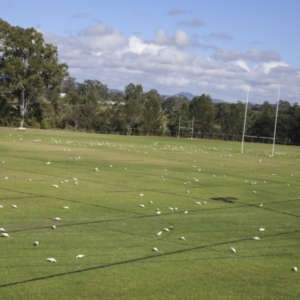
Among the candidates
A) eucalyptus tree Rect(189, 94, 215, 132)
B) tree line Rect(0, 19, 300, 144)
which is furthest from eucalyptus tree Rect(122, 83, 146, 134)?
eucalyptus tree Rect(189, 94, 215, 132)

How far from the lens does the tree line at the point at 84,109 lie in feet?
261

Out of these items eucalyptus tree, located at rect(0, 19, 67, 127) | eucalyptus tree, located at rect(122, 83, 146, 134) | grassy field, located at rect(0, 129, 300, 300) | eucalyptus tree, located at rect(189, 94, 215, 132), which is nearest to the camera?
grassy field, located at rect(0, 129, 300, 300)

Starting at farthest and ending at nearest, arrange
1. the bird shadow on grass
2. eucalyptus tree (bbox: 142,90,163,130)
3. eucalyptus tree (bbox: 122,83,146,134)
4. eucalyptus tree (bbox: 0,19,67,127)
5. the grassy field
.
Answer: eucalyptus tree (bbox: 142,90,163,130) < eucalyptus tree (bbox: 122,83,146,134) < eucalyptus tree (bbox: 0,19,67,127) < the bird shadow on grass < the grassy field

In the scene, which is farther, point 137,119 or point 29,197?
point 137,119

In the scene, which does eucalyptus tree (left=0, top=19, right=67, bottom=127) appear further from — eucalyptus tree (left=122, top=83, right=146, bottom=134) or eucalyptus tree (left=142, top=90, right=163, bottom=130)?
eucalyptus tree (left=142, top=90, right=163, bottom=130)

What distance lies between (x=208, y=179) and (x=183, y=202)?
24.6 ft

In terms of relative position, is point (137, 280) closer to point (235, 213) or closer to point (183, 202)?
point (235, 213)

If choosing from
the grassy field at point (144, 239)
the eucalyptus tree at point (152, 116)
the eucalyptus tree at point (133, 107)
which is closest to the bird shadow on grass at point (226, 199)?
the grassy field at point (144, 239)

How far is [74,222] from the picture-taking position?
39.0 ft

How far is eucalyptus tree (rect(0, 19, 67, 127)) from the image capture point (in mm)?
78438

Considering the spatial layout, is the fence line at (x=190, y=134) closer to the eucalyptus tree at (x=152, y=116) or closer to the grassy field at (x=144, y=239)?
the eucalyptus tree at (x=152, y=116)

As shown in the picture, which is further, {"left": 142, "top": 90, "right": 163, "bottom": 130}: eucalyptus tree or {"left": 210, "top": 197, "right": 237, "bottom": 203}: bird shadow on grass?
{"left": 142, "top": 90, "right": 163, "bottom": 130}: eucalyptus tree

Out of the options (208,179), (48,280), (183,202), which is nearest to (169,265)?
(48,280)

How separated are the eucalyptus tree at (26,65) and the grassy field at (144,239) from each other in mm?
59678
